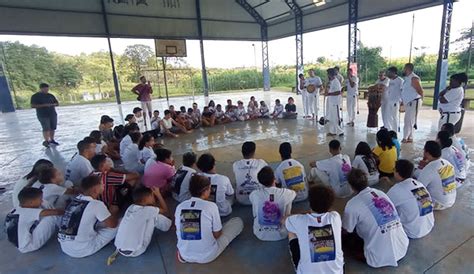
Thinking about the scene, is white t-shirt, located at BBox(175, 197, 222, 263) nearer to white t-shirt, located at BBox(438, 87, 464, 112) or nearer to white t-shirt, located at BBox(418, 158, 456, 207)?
white t-shirt, located at BBox(418, 158, 456, 207)

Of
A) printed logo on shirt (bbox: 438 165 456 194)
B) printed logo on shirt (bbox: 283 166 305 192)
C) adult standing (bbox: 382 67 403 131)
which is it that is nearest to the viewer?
printed logo on shirt (bbox: 438 165 456 194)

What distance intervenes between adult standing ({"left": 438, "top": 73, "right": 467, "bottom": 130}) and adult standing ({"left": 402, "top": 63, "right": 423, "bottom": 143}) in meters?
0.45

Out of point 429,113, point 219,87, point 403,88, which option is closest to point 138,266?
point 403,88

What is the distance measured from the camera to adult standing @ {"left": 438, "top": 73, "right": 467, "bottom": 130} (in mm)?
4480

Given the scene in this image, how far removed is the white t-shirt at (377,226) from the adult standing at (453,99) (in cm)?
371

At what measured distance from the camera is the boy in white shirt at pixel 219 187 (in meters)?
2.72

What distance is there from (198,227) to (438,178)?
7.48ft

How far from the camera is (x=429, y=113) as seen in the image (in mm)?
8125

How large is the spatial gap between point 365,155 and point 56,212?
10.7ft

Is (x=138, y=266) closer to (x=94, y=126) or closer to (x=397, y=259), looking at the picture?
(x=397, y=259)

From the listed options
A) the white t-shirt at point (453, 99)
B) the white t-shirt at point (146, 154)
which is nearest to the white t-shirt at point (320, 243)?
the white t-shirt at point (146, 154)

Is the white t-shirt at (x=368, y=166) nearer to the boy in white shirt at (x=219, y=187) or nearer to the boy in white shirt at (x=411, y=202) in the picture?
the boy in white shirt at (x=411, y=202)

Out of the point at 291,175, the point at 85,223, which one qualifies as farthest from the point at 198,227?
the point at 291,175

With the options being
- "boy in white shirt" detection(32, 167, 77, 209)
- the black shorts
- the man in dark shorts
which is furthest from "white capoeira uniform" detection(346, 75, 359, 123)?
the black shorts
